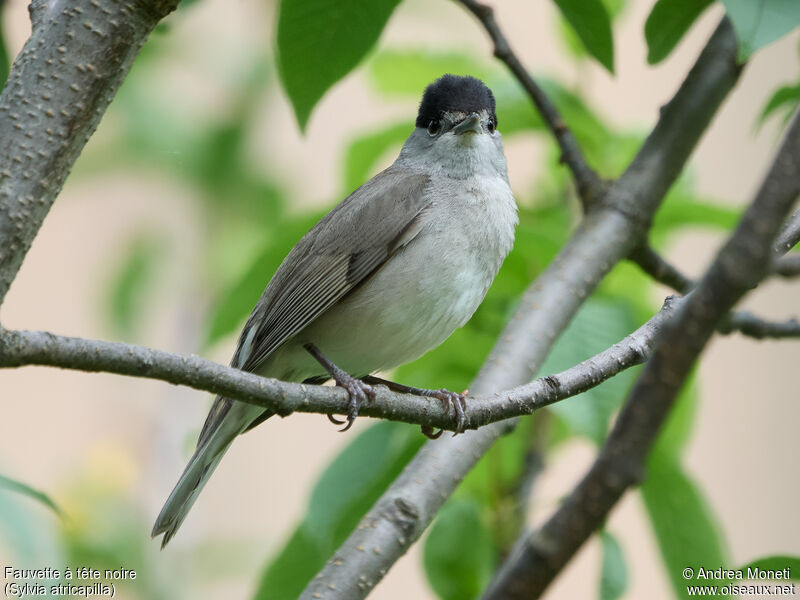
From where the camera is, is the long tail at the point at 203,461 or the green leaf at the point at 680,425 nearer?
the long tail at the point at 203,461

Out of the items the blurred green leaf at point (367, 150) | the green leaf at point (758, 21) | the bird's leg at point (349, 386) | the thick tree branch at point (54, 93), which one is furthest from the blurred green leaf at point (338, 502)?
the green leaf at point (758, 21)

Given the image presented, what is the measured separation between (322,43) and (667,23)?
1006mm

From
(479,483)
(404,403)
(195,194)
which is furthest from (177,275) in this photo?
(404,403)

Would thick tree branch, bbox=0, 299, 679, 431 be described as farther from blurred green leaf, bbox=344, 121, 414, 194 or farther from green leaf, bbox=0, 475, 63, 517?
blurred green leaf, bbox=344, 121, 414, 194

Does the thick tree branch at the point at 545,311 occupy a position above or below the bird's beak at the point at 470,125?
below

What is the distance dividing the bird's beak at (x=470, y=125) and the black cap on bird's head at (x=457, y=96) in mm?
47

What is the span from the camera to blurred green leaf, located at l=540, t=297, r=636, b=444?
9.16ft

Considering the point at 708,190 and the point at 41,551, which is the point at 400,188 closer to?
the point at 41,551

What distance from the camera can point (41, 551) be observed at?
201cm

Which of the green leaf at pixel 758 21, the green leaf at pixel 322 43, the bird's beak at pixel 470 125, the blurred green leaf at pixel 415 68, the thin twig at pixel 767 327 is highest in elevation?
the blurred green leaf at pixel 415 68

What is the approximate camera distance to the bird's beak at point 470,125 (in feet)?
12.4

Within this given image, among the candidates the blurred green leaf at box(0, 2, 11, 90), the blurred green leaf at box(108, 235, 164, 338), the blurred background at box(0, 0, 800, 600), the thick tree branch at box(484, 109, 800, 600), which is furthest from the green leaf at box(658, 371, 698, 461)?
the blurred green leaf at box(108, 235, 164, 338)

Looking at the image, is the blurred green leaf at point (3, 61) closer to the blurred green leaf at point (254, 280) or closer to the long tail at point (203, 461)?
the blurred green leaf at point (254, 280)

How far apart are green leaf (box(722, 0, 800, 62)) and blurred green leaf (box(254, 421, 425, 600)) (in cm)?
171
